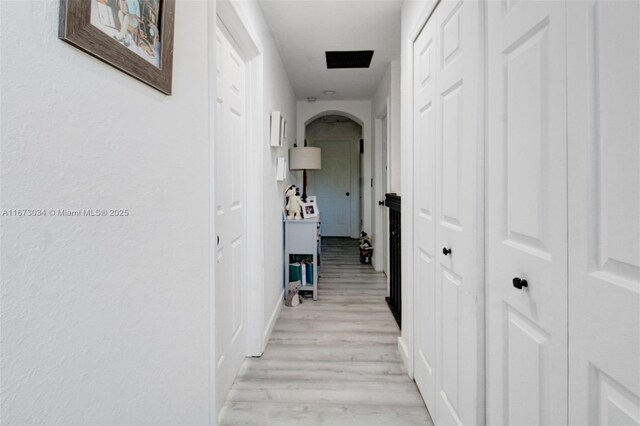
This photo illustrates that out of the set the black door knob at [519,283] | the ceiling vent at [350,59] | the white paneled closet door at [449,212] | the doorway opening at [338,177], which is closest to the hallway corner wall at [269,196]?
the ceiling vent at [350,59]

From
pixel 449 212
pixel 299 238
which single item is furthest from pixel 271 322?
pixel 449 212

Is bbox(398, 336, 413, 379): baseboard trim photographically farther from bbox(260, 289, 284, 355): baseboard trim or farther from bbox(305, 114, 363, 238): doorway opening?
bbox(305, 114, 363, 238): doorway opening

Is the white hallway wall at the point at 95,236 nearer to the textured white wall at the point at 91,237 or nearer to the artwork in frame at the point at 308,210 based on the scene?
the textured white wall at the point at 91,237

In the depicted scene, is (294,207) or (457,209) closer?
(457,209)

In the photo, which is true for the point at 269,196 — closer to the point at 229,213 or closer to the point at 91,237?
the point at 229,213

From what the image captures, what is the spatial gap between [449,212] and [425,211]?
1.21ft

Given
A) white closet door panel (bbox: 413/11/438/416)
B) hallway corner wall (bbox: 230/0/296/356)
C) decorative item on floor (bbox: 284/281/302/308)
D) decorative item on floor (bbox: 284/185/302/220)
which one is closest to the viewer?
white closet door panel (bbox: 413/11/438/416)

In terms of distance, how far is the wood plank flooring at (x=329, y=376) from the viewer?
1.73 metres

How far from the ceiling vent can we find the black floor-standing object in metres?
1.49

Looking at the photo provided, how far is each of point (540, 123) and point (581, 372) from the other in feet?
1.85

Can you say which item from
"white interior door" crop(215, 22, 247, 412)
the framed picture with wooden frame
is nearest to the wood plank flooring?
"white interior door" crop(215, 22, 247, 412)

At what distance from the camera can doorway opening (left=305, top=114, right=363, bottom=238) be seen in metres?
7.56

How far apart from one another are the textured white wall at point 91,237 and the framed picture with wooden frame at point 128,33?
2 cm

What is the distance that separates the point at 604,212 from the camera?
65cm
